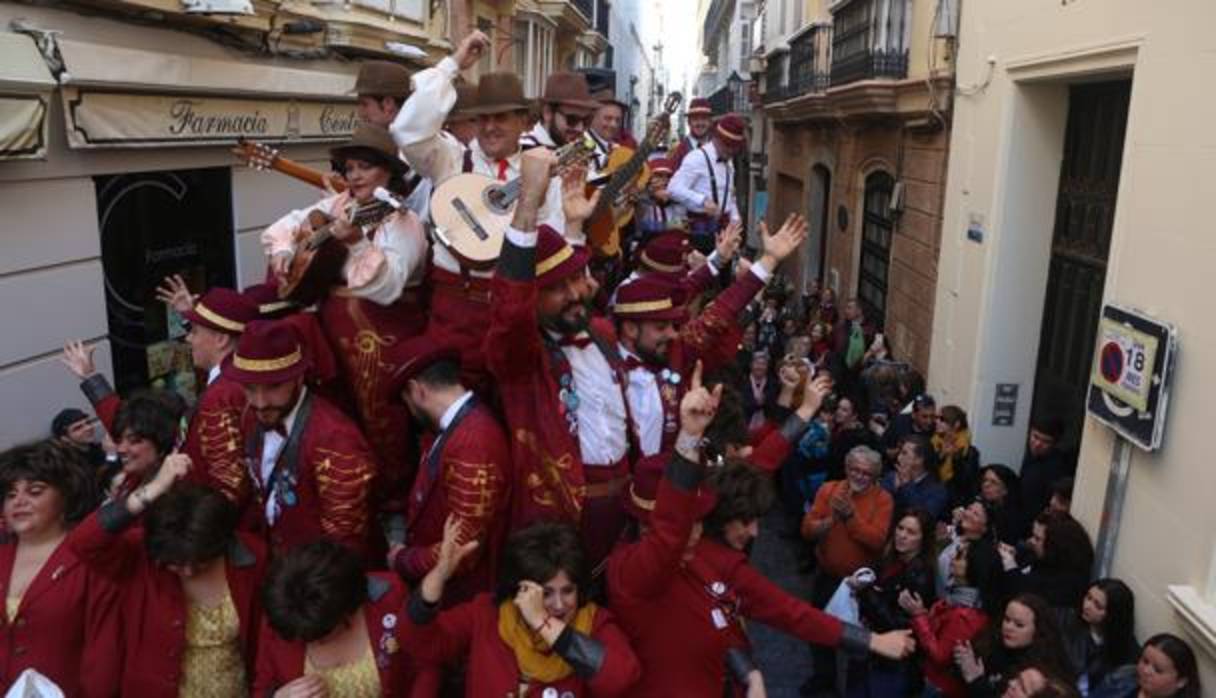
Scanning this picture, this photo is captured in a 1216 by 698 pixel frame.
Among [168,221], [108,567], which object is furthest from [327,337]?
[168,221]

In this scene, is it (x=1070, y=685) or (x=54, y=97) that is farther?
(x=54, y=97)

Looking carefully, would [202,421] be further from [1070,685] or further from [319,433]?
[1070,685]

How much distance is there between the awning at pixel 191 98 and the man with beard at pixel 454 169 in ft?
10.0

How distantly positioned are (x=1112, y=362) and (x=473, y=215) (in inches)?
129

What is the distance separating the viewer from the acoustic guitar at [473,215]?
3.73 metres

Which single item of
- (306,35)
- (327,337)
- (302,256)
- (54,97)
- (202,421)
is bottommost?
(202,421)

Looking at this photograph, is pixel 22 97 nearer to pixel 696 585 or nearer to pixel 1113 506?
pixel 696 585

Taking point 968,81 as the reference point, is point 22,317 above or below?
below

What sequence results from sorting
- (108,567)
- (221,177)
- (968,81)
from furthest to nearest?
(221,177)
(968,81)
(108,567)

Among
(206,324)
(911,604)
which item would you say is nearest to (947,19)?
(911,604)

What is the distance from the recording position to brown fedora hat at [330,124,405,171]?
162 inches

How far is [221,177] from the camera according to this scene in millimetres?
8594

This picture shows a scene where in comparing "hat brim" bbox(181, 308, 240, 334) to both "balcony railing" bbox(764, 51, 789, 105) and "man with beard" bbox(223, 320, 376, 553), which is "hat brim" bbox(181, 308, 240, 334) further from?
"balcony railing" bbox(764, 51, 789, 105)

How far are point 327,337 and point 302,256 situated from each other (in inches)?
13.8
